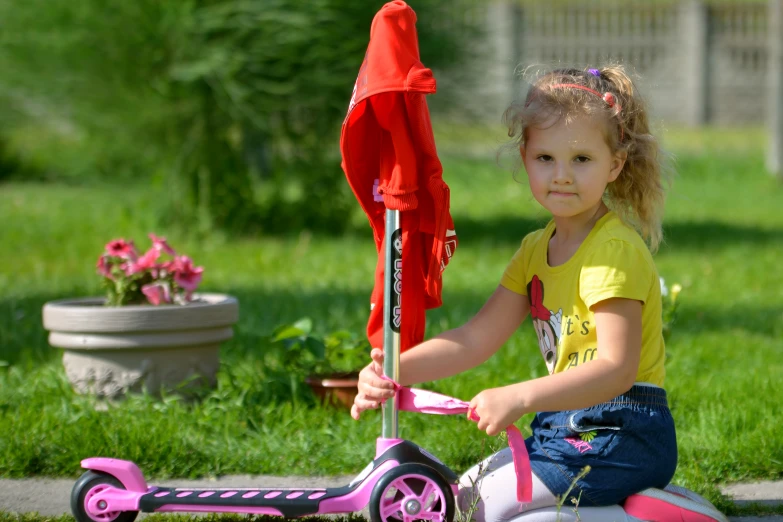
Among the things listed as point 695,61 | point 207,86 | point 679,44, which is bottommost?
point 207,86

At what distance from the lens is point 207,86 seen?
22.8ft

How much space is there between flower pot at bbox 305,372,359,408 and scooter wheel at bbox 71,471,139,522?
3.69ft

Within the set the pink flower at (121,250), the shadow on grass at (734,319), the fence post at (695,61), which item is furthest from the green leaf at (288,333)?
the fence post at (695,61)

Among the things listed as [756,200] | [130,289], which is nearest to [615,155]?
[130,289]

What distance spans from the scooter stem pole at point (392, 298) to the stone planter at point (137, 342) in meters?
1.38

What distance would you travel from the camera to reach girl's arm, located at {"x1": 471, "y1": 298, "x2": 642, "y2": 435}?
2121 millimetres

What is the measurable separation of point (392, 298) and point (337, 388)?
123cm

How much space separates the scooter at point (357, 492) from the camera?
7.32 ft

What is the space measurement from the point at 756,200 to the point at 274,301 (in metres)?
7.45

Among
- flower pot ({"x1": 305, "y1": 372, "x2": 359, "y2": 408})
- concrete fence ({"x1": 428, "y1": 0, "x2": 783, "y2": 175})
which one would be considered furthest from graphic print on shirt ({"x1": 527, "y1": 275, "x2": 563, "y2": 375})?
concrete fence ({"x1": 428, "y1": 0, "x2": 783, "y2": 175})

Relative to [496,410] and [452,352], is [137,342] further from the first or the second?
[496,410]

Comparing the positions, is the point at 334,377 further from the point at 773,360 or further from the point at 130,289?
the point at 773,360

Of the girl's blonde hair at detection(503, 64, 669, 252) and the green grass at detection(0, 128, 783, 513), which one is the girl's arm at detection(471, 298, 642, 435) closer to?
the girl's blonde hair at detection(503, 64, 669, 252)

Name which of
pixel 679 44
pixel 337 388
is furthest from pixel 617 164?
pixel 679 44
